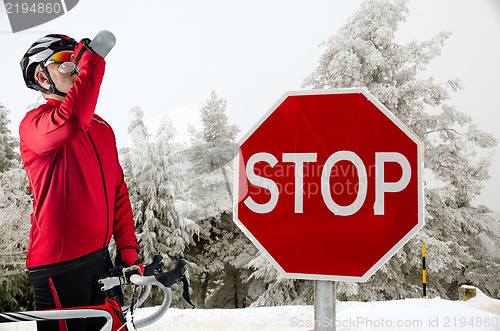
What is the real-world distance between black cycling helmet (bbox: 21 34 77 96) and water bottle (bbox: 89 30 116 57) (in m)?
0.20

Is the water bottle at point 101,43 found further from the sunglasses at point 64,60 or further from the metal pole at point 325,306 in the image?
the metal pole at point 325,306

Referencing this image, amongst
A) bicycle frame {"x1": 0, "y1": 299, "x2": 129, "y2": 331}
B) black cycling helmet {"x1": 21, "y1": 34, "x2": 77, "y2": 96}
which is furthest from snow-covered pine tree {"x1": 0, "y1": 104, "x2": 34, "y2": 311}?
bicycle frame {"x1": 0, "y1": 299, "x2": 129, "y2": 331}

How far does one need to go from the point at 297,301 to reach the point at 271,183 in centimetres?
707

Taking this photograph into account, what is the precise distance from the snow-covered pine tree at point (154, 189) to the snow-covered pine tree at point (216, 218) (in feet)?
3.40

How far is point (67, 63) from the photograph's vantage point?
1239 millimetres

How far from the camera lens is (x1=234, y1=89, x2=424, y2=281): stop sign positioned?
38.6 inches

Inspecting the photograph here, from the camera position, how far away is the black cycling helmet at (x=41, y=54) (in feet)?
4.09

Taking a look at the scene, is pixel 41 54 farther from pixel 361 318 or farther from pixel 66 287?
pixel 361 318

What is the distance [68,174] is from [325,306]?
34.5 inches

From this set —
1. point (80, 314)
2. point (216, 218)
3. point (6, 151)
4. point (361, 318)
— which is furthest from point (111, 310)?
point (216, 218)

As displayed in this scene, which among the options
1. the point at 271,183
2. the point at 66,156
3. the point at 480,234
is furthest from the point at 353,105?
the point at 480,234

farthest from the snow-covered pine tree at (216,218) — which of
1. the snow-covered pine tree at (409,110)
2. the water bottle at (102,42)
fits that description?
the water bottle at (102,42)

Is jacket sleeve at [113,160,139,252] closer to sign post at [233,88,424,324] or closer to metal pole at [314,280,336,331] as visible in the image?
sign post at [233,88,424,324]

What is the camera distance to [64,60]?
1.26 m
